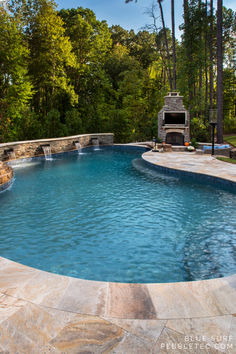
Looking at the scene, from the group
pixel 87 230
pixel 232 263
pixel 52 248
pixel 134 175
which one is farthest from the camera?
pixel 134 175

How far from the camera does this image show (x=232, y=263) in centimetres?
444

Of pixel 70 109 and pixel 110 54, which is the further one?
pixel 110 54

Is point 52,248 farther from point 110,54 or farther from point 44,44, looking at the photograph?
point 110,54

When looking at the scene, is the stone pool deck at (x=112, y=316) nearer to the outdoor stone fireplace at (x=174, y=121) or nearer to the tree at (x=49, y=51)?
the outdoor stone fireplace at (x=174, y=121)

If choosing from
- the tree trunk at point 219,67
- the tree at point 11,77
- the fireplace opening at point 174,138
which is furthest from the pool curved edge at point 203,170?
the tree at point 11,77

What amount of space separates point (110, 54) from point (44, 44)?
9.70 m

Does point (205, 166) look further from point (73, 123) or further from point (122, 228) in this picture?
point (73, 123)

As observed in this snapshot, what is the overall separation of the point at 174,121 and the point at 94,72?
1264 cm

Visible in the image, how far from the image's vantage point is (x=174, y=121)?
19.4m

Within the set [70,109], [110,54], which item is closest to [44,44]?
[70,109]

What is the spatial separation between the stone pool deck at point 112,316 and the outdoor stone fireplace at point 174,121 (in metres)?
16.5

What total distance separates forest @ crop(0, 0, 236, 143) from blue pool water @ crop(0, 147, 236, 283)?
11.8m

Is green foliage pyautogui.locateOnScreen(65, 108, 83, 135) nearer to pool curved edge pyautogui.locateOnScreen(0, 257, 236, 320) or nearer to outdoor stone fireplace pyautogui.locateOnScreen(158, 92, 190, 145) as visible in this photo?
outdoor stone fireplace pyautogui.locateOnScreen(158, 92, 190, 145)

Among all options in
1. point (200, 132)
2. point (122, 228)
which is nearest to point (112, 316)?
point (122, 228)
